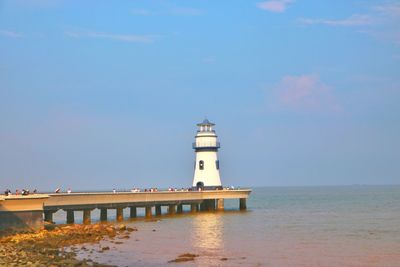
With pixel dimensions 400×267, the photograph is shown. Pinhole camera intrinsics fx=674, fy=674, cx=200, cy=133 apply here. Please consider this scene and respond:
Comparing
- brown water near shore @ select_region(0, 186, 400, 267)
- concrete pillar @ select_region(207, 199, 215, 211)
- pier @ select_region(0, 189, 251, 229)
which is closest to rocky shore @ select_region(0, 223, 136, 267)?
brown water near shore @ select_region(0, 186, 400, 267)

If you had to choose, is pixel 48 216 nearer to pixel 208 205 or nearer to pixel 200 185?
pixel 200 185

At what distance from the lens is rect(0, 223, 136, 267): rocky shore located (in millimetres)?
28828

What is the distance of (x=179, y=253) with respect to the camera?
3538 centimetres

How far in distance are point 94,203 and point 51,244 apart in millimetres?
17885

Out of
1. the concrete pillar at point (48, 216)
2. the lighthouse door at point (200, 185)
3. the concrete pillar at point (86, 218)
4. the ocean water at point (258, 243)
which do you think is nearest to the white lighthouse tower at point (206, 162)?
the lighthouse door at point (200, 185)

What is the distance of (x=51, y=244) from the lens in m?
36.1

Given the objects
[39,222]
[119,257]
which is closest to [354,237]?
[119,257]

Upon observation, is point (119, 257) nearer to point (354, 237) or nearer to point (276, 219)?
point (354, 237)

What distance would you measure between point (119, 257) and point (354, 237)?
56.8 feet

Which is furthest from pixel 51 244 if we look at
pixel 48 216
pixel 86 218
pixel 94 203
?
pixel 94 203

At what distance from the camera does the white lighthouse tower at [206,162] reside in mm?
69000

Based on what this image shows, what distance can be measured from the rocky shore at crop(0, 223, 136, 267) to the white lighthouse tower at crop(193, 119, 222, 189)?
21797mm

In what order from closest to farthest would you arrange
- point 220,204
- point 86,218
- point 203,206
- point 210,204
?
point 86,218 → point 210,204 → point 203,206 → point 220,204

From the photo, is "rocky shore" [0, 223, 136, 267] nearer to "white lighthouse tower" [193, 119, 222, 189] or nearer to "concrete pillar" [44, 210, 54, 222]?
"concrete pillar" [44, 210, 54, 222]
